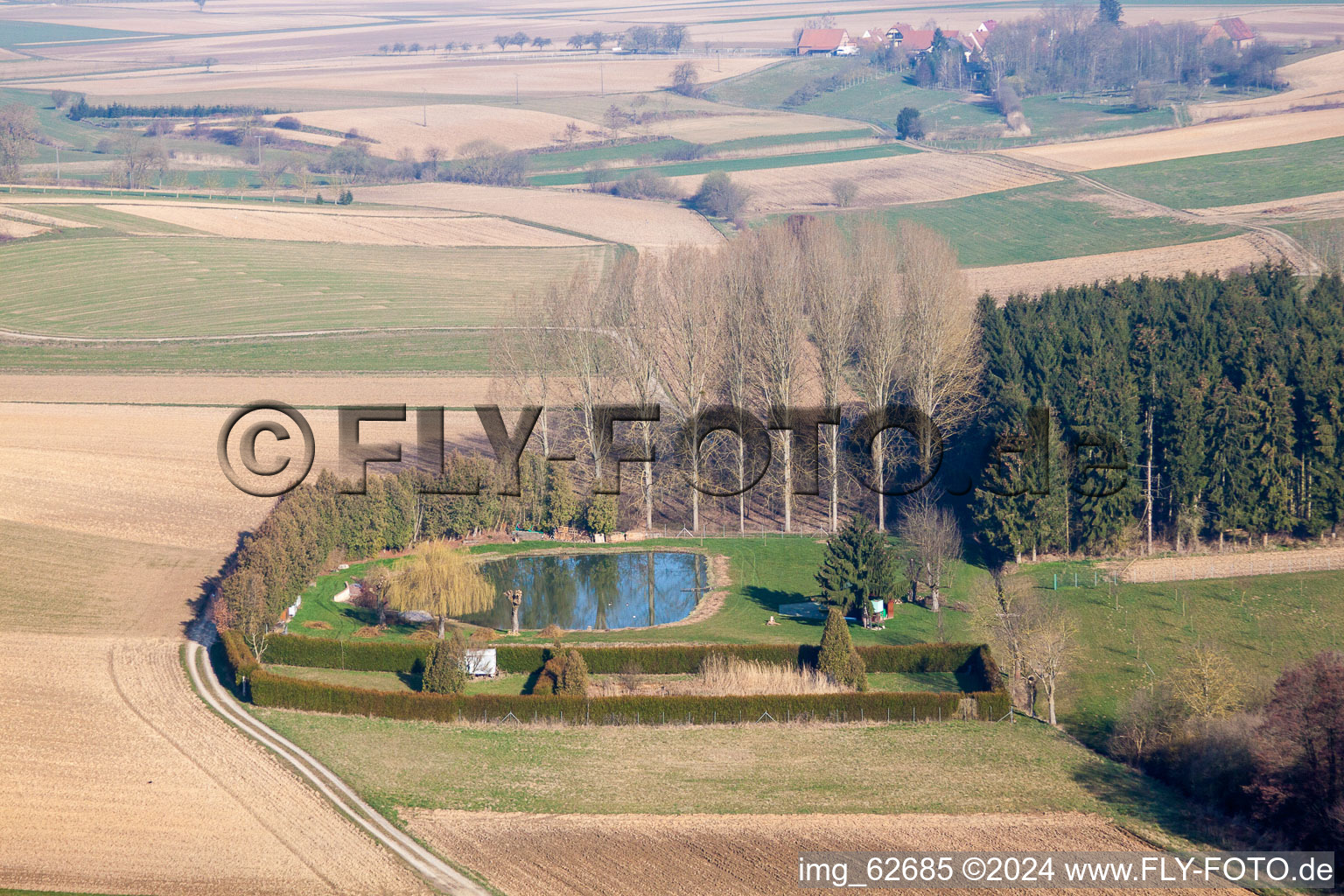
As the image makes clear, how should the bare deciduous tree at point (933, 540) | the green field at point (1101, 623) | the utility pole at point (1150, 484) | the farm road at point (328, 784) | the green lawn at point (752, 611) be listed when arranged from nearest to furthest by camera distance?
the farm road at point (328, 784) < the green field at point (1101, 623) < the green lawn at point (752, 611) < the bare deciduous tree at point (933, 540) < the utility pole at point (1150, 484)

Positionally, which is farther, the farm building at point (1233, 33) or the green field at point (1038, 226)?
the farm building at point (1233, 33)

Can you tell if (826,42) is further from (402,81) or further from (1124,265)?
(1124,265)

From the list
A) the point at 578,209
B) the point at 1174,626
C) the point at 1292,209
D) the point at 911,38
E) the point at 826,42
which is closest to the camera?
the point at 1174,626

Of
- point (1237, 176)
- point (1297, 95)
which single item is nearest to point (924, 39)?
point (1297, 95)

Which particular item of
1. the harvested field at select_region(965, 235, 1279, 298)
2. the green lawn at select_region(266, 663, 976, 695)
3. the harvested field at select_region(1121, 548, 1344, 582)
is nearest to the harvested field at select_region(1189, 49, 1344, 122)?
the harvested field at select_region(965, 235, 1279, 298)

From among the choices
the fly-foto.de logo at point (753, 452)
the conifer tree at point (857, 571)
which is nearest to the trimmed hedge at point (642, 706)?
the conifer tree at point (857, 571)

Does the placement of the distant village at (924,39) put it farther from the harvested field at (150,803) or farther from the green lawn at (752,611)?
the harvested field at (150,803)

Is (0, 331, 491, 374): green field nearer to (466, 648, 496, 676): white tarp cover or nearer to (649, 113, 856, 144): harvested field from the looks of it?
(466, 648, 496, 676): white tarp cover
